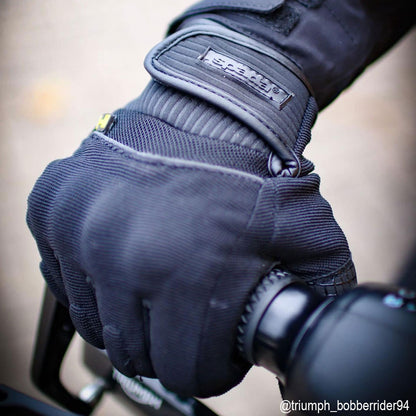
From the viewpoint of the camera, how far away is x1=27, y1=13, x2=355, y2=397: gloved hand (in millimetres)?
359

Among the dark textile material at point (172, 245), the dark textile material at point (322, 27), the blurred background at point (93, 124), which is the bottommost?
the blurred background at point (93, 124)

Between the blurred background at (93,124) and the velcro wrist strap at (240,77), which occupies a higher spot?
Result: the velcro wrist strap at (240,77)

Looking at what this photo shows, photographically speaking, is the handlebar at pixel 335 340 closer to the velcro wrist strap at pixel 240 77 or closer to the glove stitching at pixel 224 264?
the glove stitching at pixel 224 264

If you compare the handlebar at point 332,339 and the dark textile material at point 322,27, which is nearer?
the handlebar at point 332,339

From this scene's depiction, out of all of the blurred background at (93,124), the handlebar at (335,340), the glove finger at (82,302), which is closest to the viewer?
the handlebar at (335,340)

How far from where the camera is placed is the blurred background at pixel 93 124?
46.1 inches

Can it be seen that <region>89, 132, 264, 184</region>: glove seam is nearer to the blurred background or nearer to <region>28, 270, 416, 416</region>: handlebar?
<region>28, 270, 416, 416</region>: handlebar

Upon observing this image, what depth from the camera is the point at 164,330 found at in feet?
1.23

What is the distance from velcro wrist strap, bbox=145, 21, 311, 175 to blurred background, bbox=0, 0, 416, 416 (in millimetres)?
836

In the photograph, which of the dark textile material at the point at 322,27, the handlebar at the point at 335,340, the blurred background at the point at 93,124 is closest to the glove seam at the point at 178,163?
the handlebar at the point at 335,340

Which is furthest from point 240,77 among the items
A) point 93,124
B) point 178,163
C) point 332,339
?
point 93,124

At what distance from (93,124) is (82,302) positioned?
115 centimetres

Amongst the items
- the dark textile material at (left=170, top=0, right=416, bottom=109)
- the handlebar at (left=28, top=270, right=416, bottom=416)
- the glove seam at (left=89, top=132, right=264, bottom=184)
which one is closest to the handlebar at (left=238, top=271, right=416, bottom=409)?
the handlebar at (left=28, top=270, right=416, bottom=416)

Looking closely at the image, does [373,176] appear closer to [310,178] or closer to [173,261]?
[310,178]
